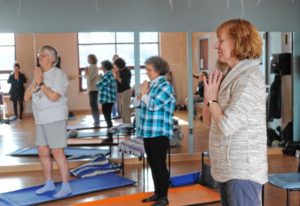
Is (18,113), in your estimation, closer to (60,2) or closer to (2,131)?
(2,131)

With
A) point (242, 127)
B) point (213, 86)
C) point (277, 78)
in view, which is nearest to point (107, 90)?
point (277, 78)

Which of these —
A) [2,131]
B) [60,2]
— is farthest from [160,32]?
[2,131]

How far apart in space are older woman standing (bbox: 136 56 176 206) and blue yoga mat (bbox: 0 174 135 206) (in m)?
0.83

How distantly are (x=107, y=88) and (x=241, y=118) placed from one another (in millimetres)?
4368

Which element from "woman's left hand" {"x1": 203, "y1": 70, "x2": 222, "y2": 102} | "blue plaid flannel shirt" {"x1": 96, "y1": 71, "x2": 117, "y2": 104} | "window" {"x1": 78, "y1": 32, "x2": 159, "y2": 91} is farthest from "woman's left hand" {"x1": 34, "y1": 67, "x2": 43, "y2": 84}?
"woman's left hand" {"x1": 203, "y1": 70, "x2": 222, "y2": 102}

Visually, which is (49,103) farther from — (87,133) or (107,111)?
(87,133)

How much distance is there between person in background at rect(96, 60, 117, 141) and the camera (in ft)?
19.2

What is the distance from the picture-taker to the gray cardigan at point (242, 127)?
1601 millimetres

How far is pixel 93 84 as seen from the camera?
19.6ft

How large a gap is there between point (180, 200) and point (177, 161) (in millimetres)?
1614

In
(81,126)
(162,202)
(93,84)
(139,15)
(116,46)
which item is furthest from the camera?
(81,126)

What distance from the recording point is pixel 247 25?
1649mm

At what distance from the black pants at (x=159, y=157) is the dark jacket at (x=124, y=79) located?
2148mm

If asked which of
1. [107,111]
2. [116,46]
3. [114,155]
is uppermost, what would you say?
[116,46]
